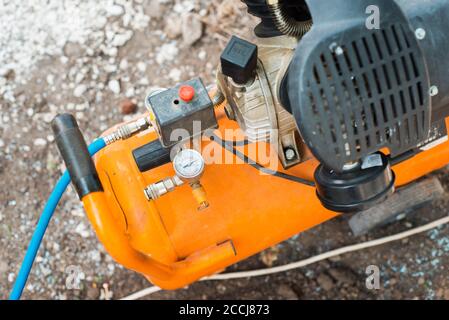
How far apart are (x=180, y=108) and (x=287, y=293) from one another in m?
0.84

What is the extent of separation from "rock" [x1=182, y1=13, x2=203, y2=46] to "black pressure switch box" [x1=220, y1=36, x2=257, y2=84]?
906 mm

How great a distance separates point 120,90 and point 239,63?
98 centimetres

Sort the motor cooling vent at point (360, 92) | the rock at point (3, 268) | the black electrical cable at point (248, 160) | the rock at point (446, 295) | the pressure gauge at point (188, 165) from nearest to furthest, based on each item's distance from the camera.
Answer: the motor cooling vent at point (360, 92), the pressure gauge at point (188, 165), the black electrical cable at point (248, 160), the rock at point (446, 295), the rock at point (3, 268)

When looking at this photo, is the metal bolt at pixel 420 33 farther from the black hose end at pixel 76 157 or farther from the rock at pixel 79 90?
the rock at pixel 79 90

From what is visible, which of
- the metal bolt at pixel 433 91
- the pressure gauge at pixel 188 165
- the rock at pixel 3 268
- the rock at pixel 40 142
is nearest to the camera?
the metal bolt at pixel 433 91

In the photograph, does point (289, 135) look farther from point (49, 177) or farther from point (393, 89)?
point (49, 177)

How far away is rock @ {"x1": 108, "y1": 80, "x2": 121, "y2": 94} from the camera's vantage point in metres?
1.96

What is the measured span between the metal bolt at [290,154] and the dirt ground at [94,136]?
499 mm

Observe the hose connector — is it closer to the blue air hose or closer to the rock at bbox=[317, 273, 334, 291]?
the blue air hose

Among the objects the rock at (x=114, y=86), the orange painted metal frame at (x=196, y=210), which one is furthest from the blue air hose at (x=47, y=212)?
the rock at (x=114, y=86)

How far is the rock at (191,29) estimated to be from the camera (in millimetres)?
1969

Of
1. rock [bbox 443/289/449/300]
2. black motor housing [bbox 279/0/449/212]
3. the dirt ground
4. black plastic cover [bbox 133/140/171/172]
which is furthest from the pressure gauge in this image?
rock [bbox 443/289/449/300]

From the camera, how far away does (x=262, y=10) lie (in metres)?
1.11

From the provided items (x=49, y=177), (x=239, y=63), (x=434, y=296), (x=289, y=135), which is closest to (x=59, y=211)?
(x=49, y=177)
